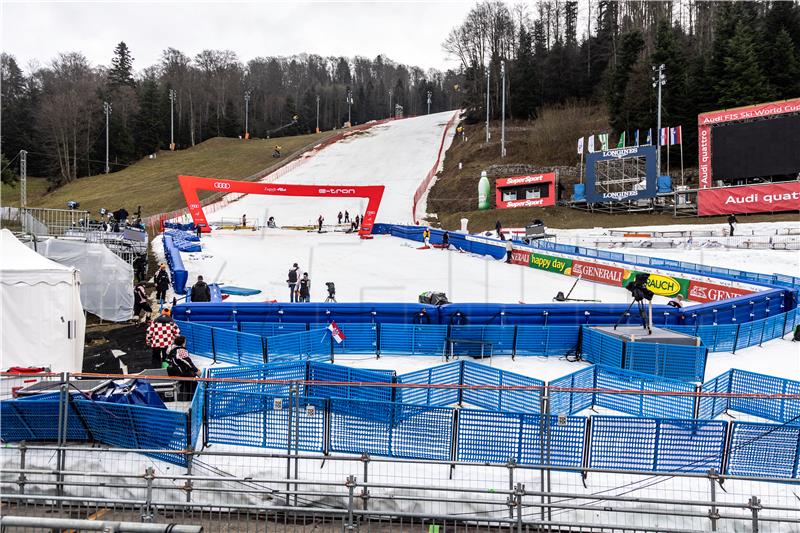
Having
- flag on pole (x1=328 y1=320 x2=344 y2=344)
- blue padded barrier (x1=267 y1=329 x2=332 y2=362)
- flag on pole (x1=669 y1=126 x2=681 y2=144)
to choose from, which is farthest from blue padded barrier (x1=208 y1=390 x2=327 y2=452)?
flag on pole (x1=669 y1=126 x2=681 y2=144)

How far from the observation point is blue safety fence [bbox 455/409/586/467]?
8.16 meters

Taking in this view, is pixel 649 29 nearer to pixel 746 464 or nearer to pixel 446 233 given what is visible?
pixel 446 233

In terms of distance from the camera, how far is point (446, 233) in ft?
114

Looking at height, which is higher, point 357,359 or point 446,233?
point 446,233

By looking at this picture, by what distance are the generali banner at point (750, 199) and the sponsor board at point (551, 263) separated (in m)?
16.4

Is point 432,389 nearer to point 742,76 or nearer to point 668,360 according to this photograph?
point 668,360

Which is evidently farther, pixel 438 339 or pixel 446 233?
pixel 446 233

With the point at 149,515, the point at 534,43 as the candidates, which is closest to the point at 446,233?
the point at 149,515

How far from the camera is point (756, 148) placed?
120ft

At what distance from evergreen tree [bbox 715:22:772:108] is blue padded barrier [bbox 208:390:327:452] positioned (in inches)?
2109

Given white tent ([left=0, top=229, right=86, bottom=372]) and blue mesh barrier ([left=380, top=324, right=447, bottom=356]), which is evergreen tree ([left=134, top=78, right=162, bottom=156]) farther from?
blue mesh barrier ([left=380, top=324, right=447, bottom=356])

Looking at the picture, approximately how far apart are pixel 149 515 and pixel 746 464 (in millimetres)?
7666

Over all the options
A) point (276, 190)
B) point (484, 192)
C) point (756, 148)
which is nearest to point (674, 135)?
point (756, 148)

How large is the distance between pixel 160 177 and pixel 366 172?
26879 mm
